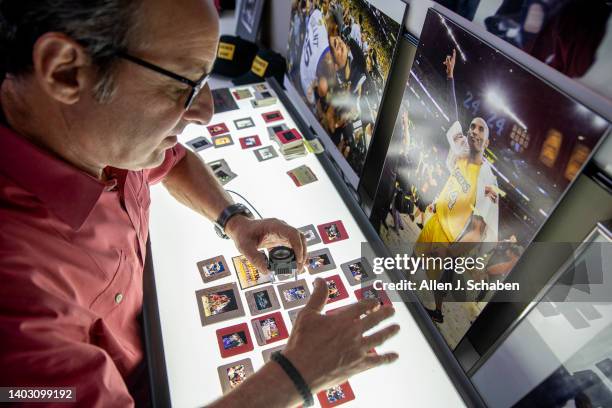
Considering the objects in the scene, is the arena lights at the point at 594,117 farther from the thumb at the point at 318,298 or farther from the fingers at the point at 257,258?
the fingers at the point at 257,258

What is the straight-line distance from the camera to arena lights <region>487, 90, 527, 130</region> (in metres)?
0.74

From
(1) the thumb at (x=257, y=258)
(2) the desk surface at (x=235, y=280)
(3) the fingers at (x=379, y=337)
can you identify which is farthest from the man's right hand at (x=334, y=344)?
(1) the thumb at (x=257, y=258)

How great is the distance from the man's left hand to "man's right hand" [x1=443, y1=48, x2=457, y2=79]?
0.62 m

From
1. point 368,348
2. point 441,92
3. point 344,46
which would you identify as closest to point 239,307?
point 368,348

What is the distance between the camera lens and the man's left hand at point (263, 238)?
1227 mm

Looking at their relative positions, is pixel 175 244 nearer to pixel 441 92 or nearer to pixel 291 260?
pixel 291 260

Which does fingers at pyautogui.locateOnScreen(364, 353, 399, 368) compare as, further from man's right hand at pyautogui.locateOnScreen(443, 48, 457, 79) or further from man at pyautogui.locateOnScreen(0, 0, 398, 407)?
man's right hand at pyautogui.locateOnScreen(443, 48, 457, 79)

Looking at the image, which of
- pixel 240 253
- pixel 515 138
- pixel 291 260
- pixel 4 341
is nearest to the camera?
pixel 4 341

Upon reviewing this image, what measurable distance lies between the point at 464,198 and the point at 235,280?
74 centimetres

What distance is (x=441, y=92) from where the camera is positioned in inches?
37.1

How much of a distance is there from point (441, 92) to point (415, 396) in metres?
0.77

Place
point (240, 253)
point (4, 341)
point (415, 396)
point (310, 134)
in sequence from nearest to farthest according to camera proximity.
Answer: point (4, 341) → point (415, 396) → point (240, 253) → point (310, 134)

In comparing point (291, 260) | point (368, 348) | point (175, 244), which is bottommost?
point (175, 244)

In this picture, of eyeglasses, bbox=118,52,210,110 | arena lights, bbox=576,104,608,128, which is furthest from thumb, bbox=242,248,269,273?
arena lights, bbox=576,104,608,128
